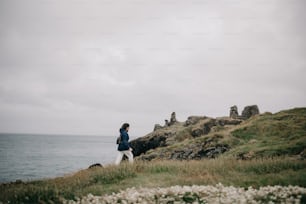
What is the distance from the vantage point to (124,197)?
35.2 ft

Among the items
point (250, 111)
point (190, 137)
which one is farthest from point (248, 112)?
point (190, 137)

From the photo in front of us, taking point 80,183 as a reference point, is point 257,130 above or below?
above

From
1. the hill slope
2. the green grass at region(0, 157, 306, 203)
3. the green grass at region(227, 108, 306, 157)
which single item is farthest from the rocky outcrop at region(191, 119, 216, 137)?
the green grass at region(0, 157, 306, 203)

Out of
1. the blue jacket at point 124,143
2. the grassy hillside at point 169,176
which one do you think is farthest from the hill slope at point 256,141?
the blue jacket at point 124,143

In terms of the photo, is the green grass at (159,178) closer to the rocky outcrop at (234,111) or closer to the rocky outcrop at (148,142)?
the rocky outcrop at (148,142)

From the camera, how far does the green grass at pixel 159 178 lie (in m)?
11.8

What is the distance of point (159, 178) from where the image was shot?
47.4 feet

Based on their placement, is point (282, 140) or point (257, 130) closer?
point (282, 140)

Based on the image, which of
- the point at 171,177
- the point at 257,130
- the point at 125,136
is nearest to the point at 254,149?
the point at 257,130

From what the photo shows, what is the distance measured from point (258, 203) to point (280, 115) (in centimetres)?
4042

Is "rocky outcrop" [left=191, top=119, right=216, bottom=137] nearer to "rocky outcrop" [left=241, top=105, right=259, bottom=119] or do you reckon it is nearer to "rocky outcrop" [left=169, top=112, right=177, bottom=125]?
"rocky outcrop" [left=241, top=105, right=259, bottom=119]

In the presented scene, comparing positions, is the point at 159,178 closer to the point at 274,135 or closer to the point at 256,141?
the point at 256,141

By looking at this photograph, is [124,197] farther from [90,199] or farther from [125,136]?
[125,136]

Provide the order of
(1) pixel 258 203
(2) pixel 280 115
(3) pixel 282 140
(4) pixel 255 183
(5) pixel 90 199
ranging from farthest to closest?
(2) pixel 280 115, (3) pixel 282 140, (4) pixel 255 183, (5) pixel 90 199, (1) pixel 258 203
